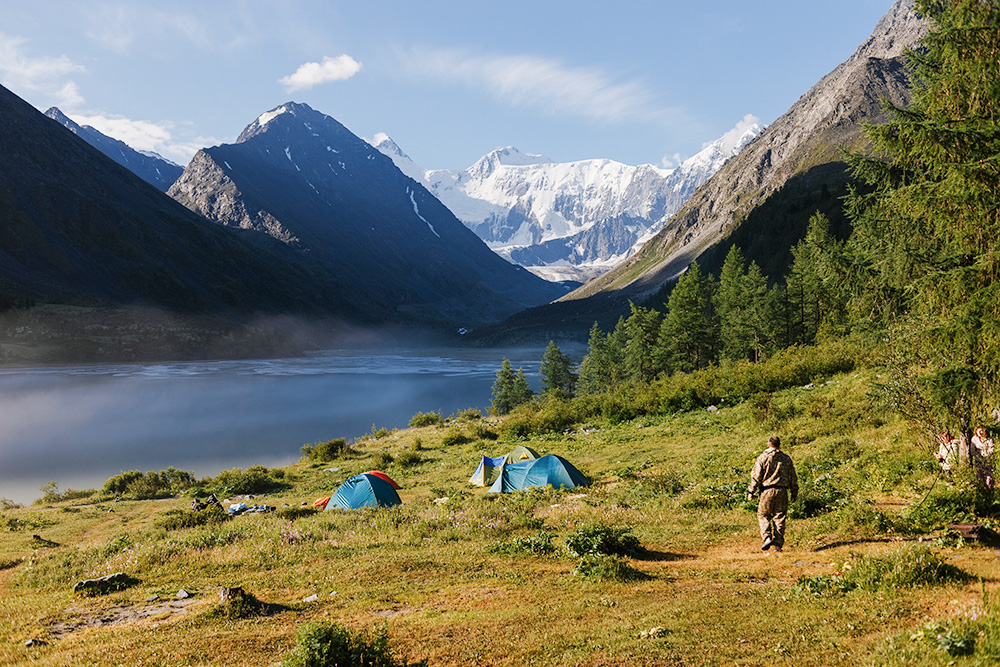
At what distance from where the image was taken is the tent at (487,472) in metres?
27.9

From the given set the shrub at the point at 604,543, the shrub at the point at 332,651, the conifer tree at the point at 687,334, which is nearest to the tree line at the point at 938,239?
the shrub at the point at 604,543

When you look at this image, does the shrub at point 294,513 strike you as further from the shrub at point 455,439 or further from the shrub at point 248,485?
the shrub at point 455,439

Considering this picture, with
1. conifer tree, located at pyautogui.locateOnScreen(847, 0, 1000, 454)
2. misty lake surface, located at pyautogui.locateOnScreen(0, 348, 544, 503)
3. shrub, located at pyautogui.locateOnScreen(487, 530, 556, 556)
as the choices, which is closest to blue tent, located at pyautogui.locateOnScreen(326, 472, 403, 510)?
shrub, located at pyautogui.locateOnScreen(487, 530, 556, 556)

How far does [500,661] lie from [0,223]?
767 ft

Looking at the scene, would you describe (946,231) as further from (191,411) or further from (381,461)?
(191,411)

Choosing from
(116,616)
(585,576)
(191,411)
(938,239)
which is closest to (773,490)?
(585,576)

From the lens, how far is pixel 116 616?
35.4ft

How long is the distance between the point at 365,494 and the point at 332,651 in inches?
687

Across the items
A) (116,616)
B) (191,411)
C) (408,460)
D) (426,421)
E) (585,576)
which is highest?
(585,576)

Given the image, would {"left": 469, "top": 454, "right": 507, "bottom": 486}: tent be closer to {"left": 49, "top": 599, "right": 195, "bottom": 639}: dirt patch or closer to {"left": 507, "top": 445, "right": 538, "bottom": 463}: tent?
{"left": 507, "top": 445, "right": 538, "bottom": 463}: tent

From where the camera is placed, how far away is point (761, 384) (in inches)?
1416

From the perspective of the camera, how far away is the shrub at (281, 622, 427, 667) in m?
6.95

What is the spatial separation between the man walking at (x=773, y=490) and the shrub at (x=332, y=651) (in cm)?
779

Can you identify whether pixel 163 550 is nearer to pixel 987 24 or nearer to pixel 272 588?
pixel 272 588
